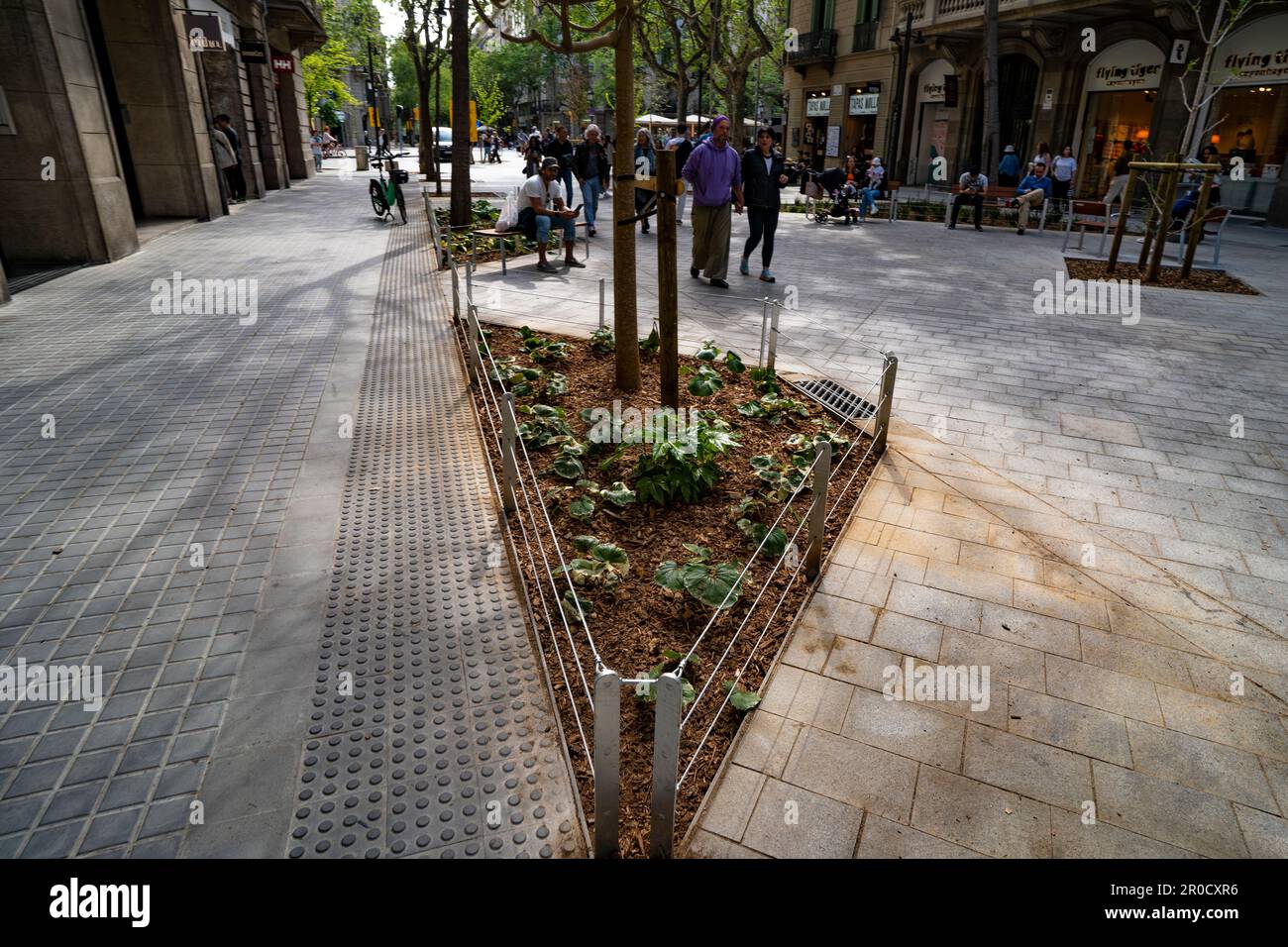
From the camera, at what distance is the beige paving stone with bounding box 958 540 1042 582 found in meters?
4.20

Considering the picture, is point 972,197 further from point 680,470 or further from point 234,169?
point 234,169

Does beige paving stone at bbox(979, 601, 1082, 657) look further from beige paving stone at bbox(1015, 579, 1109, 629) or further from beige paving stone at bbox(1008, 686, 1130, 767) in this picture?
beige paving stone at bbox(1008, 686, 1130, 767)

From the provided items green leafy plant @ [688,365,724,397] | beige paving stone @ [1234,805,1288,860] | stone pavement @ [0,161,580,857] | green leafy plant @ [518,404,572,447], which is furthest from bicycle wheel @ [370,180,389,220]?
beige paving stone @ [1234,805,1288,860]

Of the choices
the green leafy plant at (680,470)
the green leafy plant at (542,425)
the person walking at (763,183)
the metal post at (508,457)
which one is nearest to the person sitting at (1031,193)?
the person walking at (763,183)

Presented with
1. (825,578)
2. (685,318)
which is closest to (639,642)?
(825,578)

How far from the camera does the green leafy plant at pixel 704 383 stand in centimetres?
609

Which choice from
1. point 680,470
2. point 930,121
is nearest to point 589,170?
point 680,470

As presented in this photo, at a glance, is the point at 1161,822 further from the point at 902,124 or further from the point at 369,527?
the point at 902,124

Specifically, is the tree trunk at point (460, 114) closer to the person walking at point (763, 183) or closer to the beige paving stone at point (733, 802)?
the person walking at point (763, 183)

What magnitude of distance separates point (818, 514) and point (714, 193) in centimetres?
747

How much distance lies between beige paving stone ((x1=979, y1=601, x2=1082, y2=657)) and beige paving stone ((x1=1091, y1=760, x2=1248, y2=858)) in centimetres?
77

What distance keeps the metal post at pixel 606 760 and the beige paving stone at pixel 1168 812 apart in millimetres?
1772

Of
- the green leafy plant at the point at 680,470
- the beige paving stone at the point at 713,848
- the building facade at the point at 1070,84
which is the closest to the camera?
the beige paving stone at the point at 713,848

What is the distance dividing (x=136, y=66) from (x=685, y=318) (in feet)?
47.5
